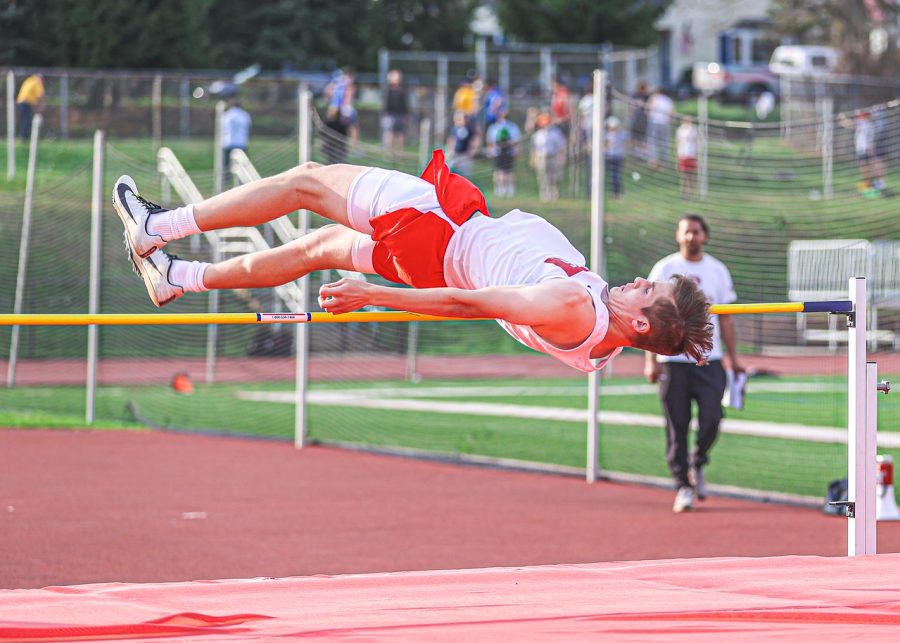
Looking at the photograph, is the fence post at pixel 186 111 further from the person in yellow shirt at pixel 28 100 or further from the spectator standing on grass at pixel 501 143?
the spectator standing on grass at pixel 501 143

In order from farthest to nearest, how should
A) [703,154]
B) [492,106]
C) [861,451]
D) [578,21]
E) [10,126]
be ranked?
[578,21]
[492,106]
[10,126]
[703,154]
[861,451]

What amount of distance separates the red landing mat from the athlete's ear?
3.12 ft

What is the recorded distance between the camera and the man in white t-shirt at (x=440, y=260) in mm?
5067

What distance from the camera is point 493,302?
196 inches

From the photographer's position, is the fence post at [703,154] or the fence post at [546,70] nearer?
the fence post at [703,154]

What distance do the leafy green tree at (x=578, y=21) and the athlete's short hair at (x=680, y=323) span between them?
32.9m

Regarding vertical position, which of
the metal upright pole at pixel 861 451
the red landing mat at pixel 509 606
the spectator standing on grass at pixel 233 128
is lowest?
the red landing mat at pixel 509 606

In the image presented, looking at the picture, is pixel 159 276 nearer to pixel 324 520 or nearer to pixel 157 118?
pixel 324 520

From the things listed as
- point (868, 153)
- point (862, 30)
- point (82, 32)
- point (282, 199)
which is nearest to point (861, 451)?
point (282, 199)

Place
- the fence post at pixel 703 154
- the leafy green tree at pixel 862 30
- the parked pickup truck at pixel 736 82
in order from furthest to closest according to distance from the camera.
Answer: the parked pickup truck at pixel 736 82
the leafy green tree at pixel 862 30
the fence post at pixel 703 154

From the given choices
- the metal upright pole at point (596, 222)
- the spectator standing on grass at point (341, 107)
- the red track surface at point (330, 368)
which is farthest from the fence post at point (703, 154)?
the spectator standing on grass at point (341, 107)

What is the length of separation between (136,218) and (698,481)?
4911 mm

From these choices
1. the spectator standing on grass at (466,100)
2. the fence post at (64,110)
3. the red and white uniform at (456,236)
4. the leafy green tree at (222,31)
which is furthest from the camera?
the leafy green tree at (222,31)

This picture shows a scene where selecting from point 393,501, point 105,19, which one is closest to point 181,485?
point 393,501
